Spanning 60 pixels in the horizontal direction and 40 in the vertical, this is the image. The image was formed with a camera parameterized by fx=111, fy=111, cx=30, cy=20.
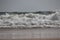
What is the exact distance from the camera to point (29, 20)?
3.55 feet

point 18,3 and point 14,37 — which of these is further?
point 18,3

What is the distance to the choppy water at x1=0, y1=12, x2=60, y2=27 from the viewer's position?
103cm

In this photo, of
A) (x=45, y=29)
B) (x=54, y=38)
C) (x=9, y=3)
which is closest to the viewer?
(x=54, y=38)

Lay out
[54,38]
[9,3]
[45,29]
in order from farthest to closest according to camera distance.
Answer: [9,3]
[45,29]
[54,38]

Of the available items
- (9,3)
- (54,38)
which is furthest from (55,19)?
(9,3)

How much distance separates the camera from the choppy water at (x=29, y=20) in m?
1.03

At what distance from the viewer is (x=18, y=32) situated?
974mm

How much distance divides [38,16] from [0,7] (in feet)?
1.27

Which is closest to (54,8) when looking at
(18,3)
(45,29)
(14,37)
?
(45,29)

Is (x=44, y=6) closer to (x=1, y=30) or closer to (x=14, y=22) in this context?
(x=14, y=22)

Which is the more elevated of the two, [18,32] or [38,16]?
[38,16]

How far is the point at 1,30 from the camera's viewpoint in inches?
38.6

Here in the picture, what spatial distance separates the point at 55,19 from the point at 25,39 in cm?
38

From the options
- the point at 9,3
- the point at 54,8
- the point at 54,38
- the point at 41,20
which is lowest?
the point at 54,38
